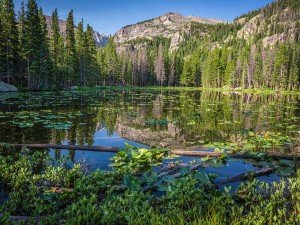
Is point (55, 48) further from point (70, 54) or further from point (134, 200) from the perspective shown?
point (134, 200)

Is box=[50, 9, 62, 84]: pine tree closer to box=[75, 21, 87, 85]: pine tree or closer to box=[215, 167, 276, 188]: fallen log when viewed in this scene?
box=[75, 21, 87, 85]: pine tree

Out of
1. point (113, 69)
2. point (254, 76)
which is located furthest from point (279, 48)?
point (113, 69)

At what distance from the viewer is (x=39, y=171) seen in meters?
10.2

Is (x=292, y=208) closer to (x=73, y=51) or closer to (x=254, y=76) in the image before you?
(x=73, y=51)

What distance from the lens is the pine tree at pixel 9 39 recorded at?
55.0 metres

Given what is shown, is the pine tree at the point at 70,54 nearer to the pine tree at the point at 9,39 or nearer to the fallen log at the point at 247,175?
the pine tree at the point at 9,39

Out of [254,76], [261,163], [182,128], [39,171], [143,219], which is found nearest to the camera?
[143,219]

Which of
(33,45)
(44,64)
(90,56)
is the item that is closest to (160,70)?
(90,56)

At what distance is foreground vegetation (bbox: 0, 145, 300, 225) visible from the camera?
591 cm

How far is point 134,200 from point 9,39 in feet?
190

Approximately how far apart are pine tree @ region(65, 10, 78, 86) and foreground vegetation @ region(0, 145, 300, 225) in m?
64.3

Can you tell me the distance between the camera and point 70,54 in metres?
75.5

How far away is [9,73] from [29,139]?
46568 mm

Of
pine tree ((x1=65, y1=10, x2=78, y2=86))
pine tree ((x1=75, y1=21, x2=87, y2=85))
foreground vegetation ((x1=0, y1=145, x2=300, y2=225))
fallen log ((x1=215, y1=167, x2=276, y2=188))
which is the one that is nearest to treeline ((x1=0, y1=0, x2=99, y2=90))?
pine tree ((x1=65, y1=10, x2=78, y2=86))
